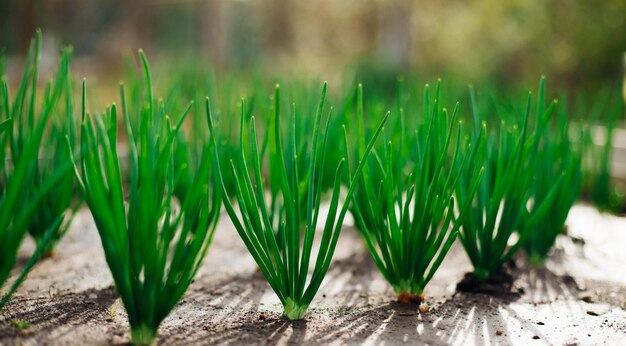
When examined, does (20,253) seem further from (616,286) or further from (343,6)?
(343,6)

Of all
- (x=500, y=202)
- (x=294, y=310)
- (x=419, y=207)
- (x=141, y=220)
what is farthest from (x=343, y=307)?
(x=141, y=220)

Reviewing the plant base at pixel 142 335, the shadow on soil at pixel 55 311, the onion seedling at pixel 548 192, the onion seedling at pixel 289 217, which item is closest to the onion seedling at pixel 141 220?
the plant base at pixel 142 335

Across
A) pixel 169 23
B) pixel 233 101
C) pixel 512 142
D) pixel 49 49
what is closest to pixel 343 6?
pixel 169 23

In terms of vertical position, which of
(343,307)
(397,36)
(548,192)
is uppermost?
(397,36)

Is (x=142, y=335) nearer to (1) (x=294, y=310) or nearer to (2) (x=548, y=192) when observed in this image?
(1) (x=294, y=310)

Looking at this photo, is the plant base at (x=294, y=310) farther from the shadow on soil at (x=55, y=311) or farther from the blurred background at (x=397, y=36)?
the blurred background at (x=397, y=36)
